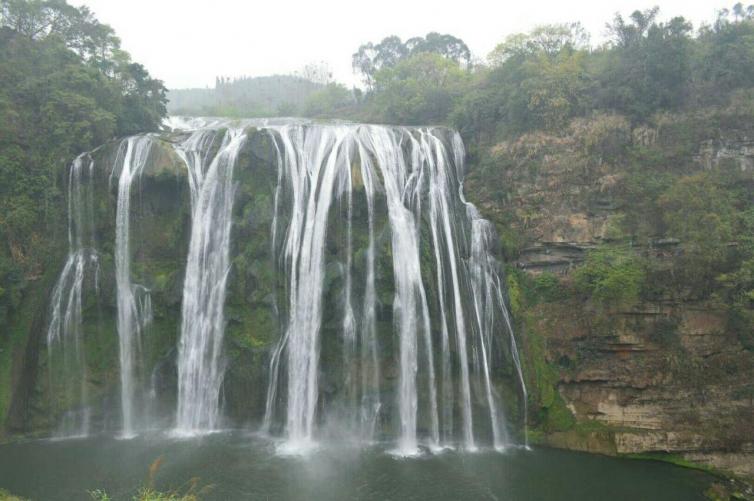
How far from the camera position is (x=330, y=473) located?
14047 millimetres

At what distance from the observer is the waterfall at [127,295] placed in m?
17.8

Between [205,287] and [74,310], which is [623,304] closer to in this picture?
[205,287]

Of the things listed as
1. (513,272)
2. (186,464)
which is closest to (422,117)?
(513,272)

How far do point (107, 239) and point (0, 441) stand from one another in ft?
24.1

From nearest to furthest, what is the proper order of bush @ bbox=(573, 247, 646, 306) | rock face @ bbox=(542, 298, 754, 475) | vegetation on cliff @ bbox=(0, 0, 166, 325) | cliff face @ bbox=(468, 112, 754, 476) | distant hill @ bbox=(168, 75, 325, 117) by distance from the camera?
1. rock face @ bbox=(542, 298, 754, 475)
2. cliff face @ bbox=(468, 112, 754, 476)
3. bush @ bbox=(573, 247, 646, 306)
4. vegetation on cliff @ bbox=(0, 0, 166, 325)
5. distant hill @ bbox=(168, 75, 325, 117)

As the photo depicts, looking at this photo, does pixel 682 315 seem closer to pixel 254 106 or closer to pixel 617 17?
pixel 617 17

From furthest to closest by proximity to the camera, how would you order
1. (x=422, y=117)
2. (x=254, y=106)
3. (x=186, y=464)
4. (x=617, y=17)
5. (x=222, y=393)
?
(x=254, y=106) < (x=422, y=117) < (x=617, y=17) < (x=222, y=393) < (x=186, y=464)

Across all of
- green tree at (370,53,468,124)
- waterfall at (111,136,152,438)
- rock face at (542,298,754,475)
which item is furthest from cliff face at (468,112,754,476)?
waterfall at (111,136,152,438)

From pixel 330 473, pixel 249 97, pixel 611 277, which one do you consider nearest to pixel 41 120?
pixel 330 473

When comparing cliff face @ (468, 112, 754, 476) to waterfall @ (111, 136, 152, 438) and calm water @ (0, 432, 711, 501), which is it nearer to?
calm water @ (0, 432, 711, 501)

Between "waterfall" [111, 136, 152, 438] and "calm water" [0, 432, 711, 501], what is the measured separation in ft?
6.80

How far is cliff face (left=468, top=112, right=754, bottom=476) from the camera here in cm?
1534

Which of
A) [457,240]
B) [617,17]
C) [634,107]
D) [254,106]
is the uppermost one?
[254,106]

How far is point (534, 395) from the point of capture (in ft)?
54.7
